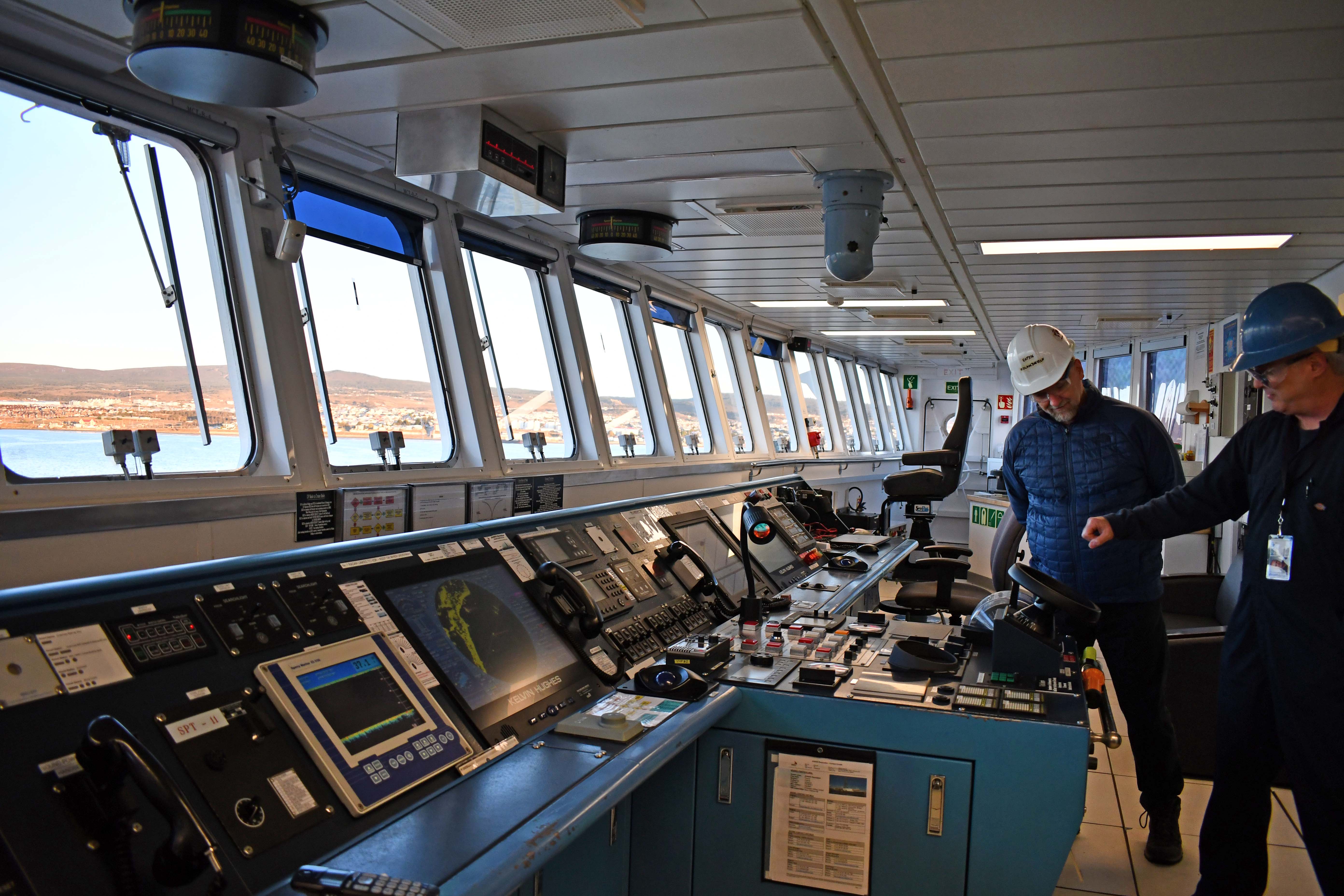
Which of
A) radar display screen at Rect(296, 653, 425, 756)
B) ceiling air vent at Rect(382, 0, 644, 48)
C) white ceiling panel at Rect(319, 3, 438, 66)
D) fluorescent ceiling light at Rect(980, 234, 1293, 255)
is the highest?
fluorescent ceiling light at Rect(980, 234, 1293, 255)

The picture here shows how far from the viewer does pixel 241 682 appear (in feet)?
4.64

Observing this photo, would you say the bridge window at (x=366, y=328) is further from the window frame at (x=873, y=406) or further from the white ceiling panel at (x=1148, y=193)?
the window frame at (x=873, y=406)

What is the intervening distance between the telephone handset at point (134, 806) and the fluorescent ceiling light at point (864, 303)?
7.09 meters

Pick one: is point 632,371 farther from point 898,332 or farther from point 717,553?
point 898,332

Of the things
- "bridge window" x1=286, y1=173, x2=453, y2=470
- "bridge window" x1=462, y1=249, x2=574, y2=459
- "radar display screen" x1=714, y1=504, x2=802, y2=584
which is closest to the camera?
"radar display screen" x1=714, y1=504, x2=802, y2=584

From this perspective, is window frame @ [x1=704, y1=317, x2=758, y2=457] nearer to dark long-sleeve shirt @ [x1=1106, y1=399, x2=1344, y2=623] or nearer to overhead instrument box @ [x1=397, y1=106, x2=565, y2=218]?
overhead instrument box @ [x1=397, y1=106, x2=565, y2=218]

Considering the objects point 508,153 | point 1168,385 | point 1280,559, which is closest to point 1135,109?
point 1280,559

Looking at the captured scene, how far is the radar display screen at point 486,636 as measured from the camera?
1.80 meters

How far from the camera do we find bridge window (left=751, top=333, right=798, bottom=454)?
34.5 feet

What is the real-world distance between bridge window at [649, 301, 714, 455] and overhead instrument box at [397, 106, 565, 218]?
3860 mm

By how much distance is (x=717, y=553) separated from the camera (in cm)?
342

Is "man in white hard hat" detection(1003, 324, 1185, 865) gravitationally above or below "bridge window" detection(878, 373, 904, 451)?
below

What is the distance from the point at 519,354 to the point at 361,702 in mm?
4305

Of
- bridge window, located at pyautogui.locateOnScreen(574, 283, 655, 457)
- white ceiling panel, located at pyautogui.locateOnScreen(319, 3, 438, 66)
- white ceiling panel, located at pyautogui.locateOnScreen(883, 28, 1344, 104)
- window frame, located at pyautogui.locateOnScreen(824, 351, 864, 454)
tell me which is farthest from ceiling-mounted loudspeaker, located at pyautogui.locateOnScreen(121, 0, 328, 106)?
window frame, located at pyautogui.locateOnScreen(824, 351, 864, 454)
